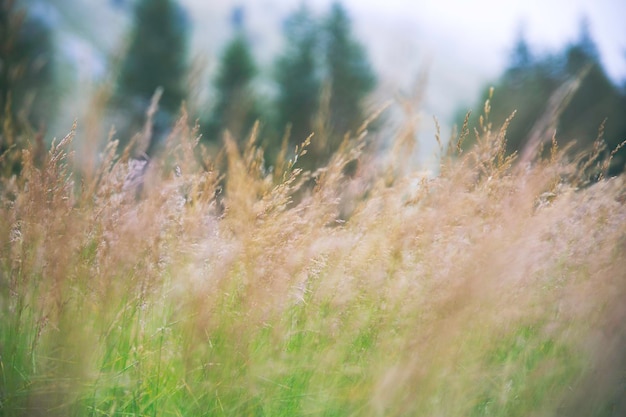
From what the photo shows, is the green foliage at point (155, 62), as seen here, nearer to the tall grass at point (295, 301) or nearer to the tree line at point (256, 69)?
the tree line at point (256, 69)

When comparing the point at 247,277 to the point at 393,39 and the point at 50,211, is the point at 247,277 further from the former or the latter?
the point at 393,39

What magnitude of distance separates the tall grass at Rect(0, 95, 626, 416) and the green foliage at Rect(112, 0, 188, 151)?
732 inches

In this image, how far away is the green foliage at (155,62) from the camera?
19203mm

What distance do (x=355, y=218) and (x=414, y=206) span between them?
0.71ft

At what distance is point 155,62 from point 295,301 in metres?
19.7

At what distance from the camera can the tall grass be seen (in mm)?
1324

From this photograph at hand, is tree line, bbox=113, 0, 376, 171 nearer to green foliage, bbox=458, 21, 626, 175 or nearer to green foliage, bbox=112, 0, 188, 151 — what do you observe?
green foliage, bbox=112, 0, 188, 151

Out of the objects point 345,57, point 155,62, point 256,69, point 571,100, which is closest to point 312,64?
point 345,57

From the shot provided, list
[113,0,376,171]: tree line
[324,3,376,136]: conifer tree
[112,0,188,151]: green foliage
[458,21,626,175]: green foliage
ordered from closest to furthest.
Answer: [458,21,626,175]: green foliage → [113,0,376,171]: tree line → [112,0,188,151]: green foliage → [324,3,376,136]: conifer tree

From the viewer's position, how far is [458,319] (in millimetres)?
1283

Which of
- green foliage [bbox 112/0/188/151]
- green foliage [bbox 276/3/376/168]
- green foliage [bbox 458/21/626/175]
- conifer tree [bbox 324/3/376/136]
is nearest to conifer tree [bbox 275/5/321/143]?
green foliage [bbox 276/3/376/168]

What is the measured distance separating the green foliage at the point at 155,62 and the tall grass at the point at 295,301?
18.6 metres

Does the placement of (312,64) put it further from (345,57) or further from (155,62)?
(155,62)

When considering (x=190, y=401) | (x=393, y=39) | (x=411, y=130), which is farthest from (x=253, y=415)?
(x=393, y=39)
